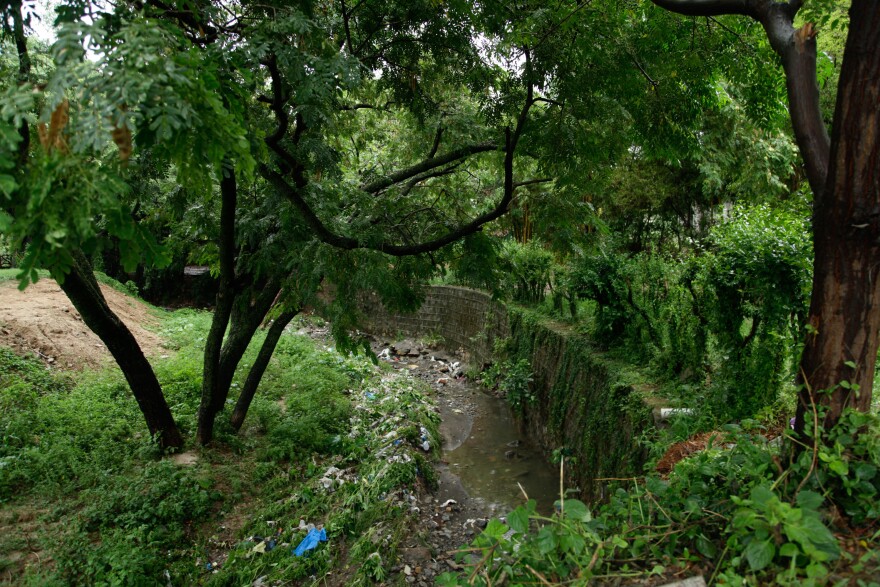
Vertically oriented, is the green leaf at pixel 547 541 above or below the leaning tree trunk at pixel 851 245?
below

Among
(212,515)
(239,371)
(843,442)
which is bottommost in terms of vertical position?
(212,515)

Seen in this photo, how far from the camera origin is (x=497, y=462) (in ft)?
22.9

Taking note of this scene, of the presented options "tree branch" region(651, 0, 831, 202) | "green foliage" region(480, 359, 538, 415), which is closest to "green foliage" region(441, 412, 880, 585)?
"tree branch" region(651, 0, 831, 202)

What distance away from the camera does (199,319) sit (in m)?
12.9

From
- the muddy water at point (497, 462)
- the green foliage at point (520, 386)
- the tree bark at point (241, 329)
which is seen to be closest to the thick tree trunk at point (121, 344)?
the tree bark at point (241, 329)

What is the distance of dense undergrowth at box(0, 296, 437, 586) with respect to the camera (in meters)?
4.20

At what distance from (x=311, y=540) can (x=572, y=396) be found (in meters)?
3.29

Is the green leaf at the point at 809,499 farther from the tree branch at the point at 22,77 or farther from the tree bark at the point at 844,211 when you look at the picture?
the tree branch at the point at 22,77

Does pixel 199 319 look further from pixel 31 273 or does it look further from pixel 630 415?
pixel 31 273

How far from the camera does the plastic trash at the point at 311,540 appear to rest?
4406 mm

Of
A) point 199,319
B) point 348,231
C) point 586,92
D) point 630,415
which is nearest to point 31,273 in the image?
point 348,231

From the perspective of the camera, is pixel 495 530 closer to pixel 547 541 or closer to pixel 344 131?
pixel 547 541

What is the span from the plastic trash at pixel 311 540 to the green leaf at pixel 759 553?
3.48 metres

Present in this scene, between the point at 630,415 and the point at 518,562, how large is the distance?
9.15ft
